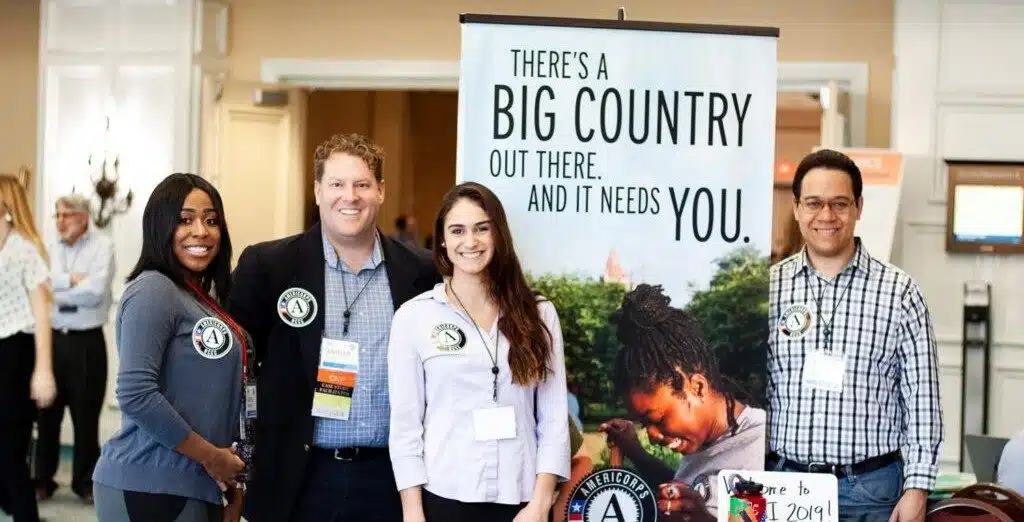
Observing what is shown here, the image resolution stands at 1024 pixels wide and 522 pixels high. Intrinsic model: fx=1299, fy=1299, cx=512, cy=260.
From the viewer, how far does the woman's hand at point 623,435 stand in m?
3.16

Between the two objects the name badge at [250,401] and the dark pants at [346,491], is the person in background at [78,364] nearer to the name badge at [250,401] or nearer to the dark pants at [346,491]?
the name badge at [250,401]

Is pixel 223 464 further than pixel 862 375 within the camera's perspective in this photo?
No

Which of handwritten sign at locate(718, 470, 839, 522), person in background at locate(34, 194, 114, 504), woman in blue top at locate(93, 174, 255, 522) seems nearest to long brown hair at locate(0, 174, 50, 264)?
person in background at locate(34, 194, 114, 504)

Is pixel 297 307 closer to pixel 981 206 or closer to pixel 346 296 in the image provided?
pixel 346 296

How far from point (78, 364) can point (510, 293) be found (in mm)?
4097

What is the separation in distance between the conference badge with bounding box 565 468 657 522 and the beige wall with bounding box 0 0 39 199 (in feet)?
23.2

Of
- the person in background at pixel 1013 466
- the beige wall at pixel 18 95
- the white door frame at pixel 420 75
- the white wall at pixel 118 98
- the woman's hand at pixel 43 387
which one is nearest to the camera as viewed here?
the person in background at pixel 1013 466

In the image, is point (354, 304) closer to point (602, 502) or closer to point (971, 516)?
point (602, 502)

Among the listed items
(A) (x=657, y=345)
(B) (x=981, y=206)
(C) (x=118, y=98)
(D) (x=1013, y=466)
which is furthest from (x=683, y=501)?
(C) (x=118, y=98)

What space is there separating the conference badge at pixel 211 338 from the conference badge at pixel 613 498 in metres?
0.92

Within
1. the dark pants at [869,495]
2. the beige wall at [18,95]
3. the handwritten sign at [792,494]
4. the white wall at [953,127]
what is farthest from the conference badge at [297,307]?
the beige wall at [18,95]

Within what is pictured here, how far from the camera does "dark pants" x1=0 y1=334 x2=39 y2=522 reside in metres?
5.10

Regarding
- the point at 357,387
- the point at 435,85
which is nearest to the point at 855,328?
the point at 357,387

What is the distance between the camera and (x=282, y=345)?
10.00 feet
